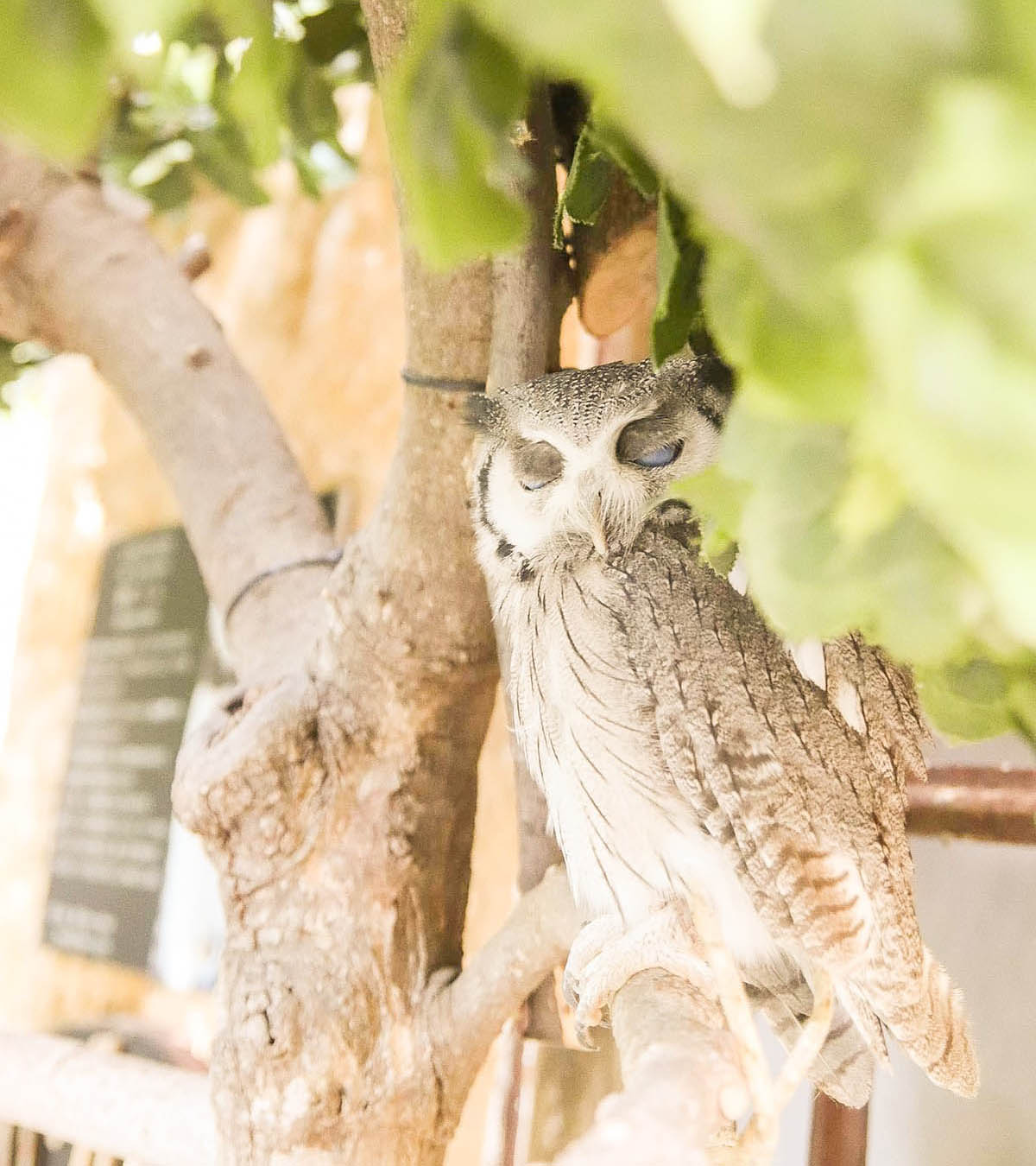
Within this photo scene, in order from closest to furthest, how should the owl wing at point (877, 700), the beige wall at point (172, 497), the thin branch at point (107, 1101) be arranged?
1. the owl wing at point (877, 700)
2. the thin branch at point (107, 1101)
3. the beige wall at point (172, 497)

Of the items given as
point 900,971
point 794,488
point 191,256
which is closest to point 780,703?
point 900,971

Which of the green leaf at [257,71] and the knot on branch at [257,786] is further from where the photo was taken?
the knot on branch at [257,786]

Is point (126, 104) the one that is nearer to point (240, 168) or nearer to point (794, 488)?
point (240, 168)

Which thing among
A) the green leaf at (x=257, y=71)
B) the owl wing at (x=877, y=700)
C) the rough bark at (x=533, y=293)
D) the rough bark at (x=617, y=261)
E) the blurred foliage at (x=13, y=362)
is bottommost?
the owl wing at (x=877, y=700)

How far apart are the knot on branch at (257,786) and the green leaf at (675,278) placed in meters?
0.47

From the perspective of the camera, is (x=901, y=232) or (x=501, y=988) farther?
(x=501, y=988)

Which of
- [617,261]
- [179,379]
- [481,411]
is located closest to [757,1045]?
[481,411]

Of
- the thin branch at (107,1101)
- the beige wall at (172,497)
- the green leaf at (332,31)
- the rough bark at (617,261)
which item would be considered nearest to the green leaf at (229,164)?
the beige wall at (172,497)

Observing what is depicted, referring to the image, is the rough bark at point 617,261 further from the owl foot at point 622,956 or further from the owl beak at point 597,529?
the owl foot at point 622,956

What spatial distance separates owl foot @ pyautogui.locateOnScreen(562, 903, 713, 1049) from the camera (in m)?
0.59

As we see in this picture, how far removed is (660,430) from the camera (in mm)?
632

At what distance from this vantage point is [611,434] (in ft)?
2.08

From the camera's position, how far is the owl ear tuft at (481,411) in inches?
26.3

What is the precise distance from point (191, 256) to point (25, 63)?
1126 mm
